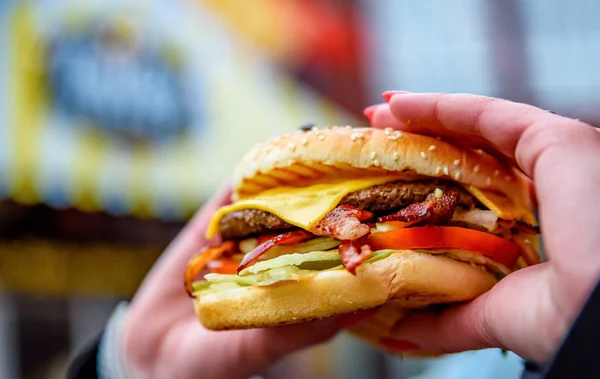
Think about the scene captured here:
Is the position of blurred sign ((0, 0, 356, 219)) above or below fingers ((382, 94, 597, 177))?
below

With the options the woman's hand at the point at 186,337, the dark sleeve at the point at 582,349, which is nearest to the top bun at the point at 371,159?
the woman's hand at the point at 186,337

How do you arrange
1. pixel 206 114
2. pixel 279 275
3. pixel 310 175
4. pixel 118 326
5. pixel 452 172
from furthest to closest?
pixel 206 114 < pixel 118 326 < pixel 310 175 < pixel 452 172 < pixel 279 275

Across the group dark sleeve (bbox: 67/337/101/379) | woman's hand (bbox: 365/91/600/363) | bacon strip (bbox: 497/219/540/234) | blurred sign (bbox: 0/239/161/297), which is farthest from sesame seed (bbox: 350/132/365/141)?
blurred sign (bbox: 0/239/161/297)

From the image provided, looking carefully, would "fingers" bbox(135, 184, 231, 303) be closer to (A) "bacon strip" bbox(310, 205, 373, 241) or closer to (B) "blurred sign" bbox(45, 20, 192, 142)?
(A) "bacon strip" bbox(310, 205, 373, 241)

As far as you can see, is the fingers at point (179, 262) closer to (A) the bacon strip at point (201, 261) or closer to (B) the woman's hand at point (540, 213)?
(A) the bacon strip at point (201, 261)

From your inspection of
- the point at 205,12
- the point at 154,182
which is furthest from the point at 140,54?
the point at 154,182

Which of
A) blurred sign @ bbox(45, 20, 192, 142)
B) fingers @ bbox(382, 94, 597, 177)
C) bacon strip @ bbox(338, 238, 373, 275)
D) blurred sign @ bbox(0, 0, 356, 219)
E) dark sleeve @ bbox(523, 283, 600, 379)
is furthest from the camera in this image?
blurred sign @ bbox(45, 20, 192, 142)

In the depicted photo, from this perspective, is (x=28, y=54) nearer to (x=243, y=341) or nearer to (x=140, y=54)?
(x=140, y=54)
